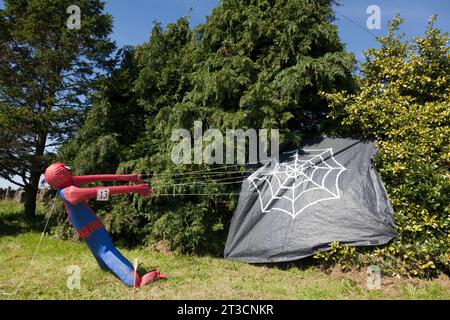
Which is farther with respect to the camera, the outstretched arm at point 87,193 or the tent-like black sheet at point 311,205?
the tent-like black sheet at point 311,205

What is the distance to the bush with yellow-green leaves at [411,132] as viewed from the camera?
495 centimetres

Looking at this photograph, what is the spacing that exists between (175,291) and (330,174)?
3.32 metres

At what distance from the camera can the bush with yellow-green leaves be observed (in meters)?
4.95

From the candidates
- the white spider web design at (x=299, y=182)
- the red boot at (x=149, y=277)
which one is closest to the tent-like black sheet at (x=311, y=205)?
the white spider web design at (x=299, y=182)

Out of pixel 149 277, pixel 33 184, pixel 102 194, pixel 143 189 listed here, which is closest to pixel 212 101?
pixel 143 189

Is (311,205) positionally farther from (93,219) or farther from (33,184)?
(33,184)

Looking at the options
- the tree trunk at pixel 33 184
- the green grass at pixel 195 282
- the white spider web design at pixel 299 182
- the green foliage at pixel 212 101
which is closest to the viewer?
the green grass at pixel 195 282

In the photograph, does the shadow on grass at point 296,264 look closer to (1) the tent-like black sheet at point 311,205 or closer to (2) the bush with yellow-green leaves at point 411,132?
(1) the tent-like black sheet at point 311,205

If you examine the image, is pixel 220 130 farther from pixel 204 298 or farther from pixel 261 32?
pixel 204 298

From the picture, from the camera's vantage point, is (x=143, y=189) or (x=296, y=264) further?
(x=296, y=264)

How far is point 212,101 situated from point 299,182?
2.44m

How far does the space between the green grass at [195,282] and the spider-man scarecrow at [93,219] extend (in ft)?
0.60

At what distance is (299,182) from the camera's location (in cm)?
602

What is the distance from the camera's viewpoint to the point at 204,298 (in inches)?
167
